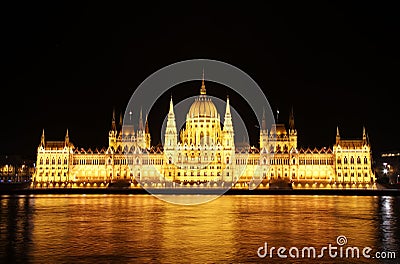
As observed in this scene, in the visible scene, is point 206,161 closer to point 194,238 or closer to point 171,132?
point 171,132

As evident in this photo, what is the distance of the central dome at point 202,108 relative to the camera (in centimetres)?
14225

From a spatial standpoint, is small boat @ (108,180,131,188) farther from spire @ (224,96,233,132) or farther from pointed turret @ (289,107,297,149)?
pointed turret @ (289,107,297,149)

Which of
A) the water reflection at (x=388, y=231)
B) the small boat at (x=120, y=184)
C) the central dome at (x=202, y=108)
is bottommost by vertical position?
the water reflection at (x=388, y=231)

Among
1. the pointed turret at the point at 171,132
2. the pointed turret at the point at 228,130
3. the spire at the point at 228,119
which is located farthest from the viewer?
the spire at the point at 228,119

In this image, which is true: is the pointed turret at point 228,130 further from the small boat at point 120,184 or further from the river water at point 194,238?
the river water at point 194,238

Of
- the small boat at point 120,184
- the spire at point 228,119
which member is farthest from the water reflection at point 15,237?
the spire at point 228,119

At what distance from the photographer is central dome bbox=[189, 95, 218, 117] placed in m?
142

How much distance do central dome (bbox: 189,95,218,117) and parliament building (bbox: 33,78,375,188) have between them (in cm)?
28

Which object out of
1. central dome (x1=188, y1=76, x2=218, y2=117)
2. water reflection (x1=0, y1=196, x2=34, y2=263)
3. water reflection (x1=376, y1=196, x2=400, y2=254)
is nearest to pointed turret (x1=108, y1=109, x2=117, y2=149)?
central dome (x1=188, y1=76, x2=218, y2=117)

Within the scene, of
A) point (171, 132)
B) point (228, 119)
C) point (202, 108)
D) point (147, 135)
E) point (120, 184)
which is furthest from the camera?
point (147, 135)

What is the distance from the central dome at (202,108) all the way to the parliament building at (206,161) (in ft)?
0.90

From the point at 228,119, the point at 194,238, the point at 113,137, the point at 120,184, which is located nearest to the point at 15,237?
the point at 194,238

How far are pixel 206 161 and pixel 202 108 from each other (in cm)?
1883

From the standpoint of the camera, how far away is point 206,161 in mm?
130125
